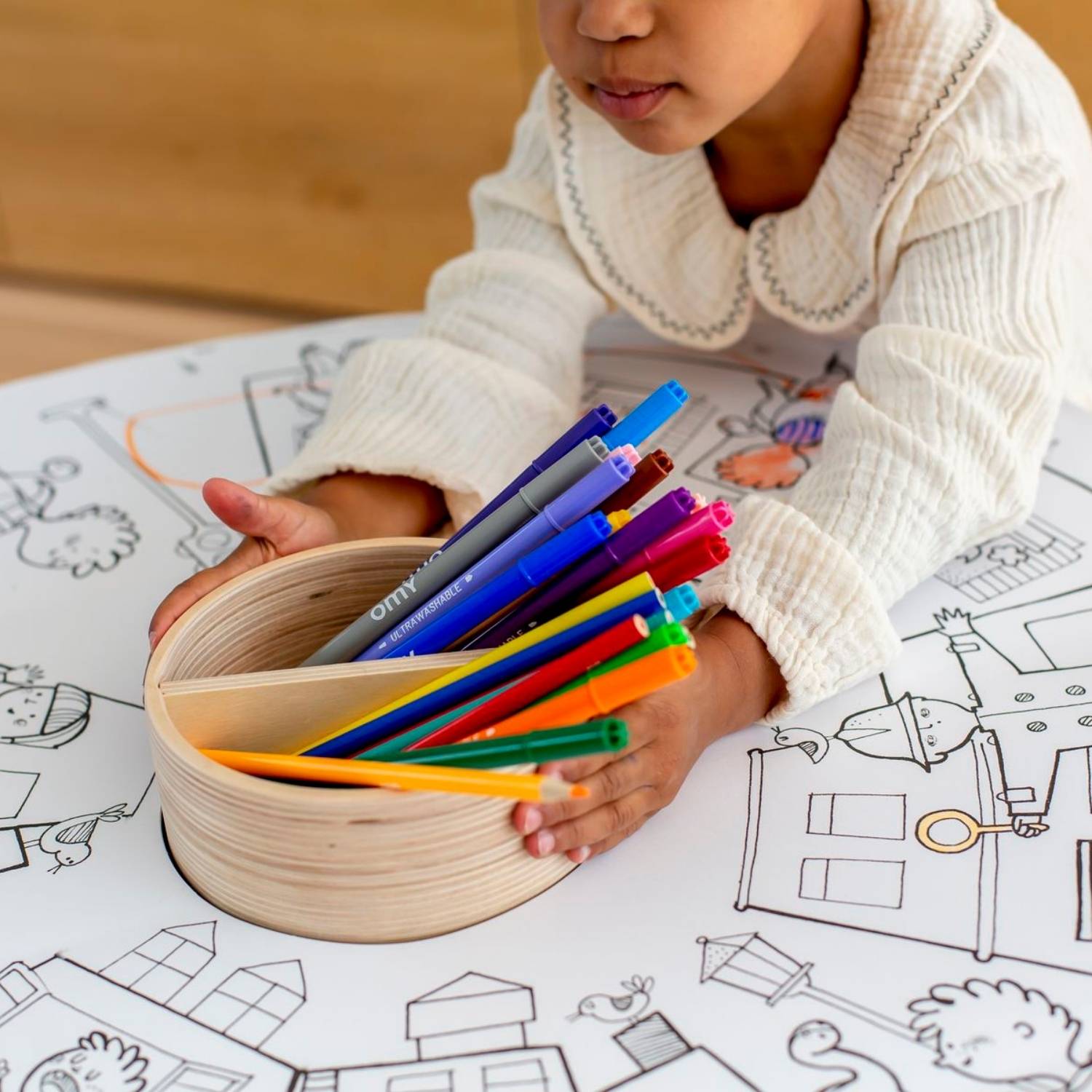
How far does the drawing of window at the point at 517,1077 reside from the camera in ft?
1.17

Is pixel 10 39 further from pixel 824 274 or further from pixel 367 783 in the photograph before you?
pixel 367 783

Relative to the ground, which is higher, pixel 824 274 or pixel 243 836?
pixel 824 274

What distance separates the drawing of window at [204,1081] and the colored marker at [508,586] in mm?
132

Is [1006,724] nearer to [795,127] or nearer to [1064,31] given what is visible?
[795,127]

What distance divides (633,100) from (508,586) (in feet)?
0.80

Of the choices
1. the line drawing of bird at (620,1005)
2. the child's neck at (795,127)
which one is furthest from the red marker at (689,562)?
the child's neck at (795,127)

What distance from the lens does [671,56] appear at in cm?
54

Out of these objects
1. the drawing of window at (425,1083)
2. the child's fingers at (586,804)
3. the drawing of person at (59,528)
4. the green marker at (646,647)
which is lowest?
the drawing of window at (425,1083)

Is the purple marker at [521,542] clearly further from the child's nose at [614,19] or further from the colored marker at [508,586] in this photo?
the child's nose at [614,19]

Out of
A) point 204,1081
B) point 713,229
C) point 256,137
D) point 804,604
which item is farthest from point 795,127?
point 256,137

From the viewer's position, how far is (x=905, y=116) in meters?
0.61

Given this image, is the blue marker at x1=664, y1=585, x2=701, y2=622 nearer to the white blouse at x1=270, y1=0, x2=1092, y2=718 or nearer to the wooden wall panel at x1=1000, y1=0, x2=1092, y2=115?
the white blouse at x1=270, y1=0, x2=1092, y2=718

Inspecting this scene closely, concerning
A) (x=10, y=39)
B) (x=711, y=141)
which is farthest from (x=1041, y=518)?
(x=10, y=39)

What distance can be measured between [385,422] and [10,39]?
111 cm
